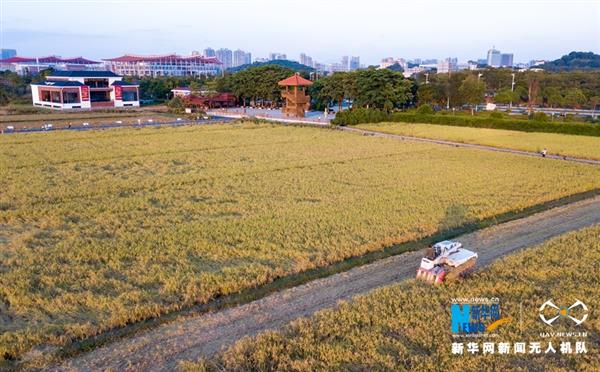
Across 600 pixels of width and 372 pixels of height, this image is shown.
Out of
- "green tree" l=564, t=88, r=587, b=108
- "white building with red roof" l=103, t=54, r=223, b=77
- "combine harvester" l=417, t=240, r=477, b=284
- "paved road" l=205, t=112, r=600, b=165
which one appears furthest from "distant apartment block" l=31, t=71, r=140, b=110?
"white building with red roof" l=103, t=54, r=223, b=77

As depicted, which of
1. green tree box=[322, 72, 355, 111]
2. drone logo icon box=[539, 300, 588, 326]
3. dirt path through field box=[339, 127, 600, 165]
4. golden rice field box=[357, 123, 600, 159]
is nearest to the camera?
drone logo icon box=[539, 300, 588, 326]

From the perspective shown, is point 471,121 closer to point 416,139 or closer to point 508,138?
point 508,138

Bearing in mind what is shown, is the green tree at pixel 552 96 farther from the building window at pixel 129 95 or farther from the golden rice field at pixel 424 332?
the golden rice field at pixel 424 332

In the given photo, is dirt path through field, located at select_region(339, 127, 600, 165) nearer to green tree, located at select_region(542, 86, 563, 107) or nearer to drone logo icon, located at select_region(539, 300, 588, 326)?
drone logo icon, located at select_region(539, 300, 588, 326)

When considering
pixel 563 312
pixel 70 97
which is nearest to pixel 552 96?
pixel 563 312

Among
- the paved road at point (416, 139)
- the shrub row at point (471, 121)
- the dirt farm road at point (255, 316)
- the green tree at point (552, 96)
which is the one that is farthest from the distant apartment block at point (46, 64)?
the dirt farm road at point (255, 316)
